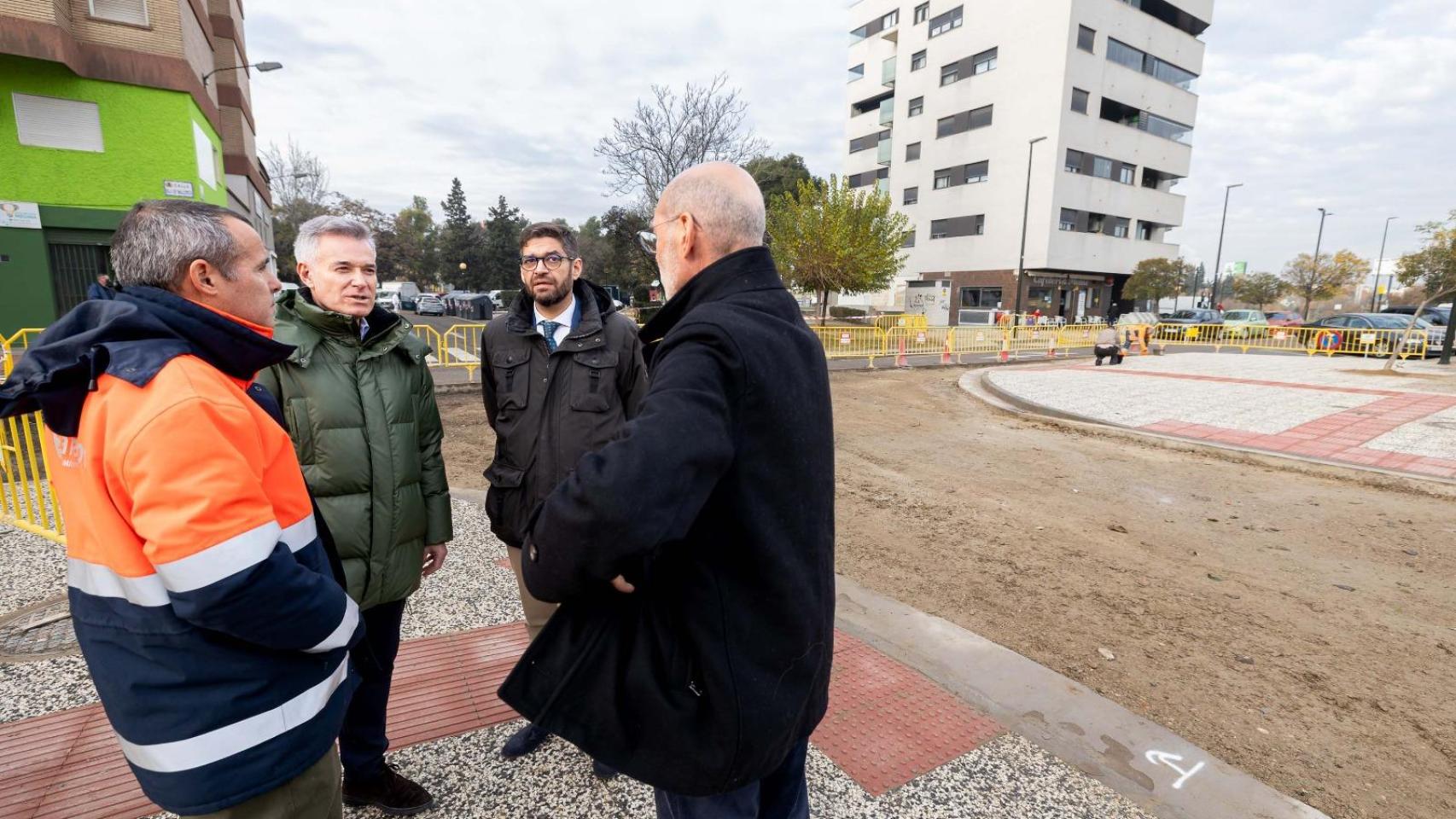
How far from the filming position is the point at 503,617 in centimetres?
378

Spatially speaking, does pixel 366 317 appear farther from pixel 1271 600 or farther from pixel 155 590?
pixel 1271 600

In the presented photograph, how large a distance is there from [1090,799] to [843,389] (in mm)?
11726

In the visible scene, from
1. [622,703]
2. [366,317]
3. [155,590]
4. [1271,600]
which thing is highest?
[366,317]

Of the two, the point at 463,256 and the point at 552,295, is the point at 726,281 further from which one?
the point at 463,256

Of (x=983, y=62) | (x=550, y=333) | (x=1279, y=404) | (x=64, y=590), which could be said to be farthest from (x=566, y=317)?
(x=983, y=62)

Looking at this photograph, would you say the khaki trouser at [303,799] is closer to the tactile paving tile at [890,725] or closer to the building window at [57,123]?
the tactile paving tile at [890,725]

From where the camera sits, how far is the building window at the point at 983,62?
40125 mm

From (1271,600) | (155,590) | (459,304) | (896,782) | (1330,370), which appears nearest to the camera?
(155,590)

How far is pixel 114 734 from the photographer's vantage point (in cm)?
275

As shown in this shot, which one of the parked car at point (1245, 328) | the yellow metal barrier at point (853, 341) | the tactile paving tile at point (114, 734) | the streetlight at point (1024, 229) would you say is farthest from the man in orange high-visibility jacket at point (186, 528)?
the streetlight at point (1024, 229)

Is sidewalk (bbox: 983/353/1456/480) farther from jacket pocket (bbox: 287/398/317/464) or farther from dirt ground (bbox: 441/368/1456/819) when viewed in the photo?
jacket pocket (bbox: 287/398/317/464)

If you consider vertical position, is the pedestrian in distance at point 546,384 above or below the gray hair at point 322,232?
below

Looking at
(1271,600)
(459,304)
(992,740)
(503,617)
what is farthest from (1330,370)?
(459,304)

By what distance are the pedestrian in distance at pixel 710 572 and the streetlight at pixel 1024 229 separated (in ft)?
121
